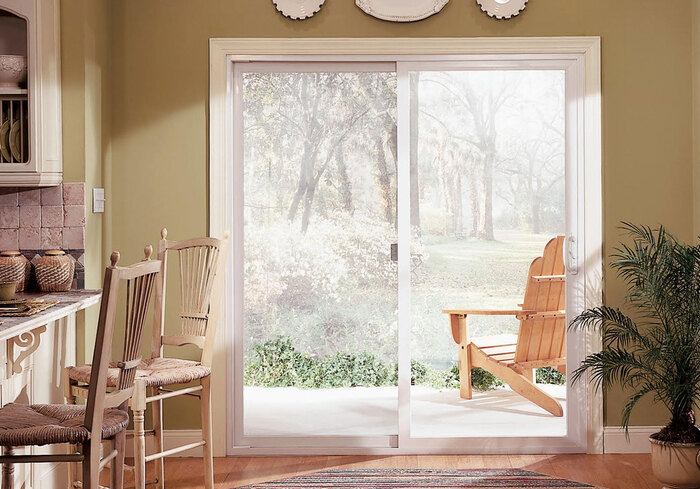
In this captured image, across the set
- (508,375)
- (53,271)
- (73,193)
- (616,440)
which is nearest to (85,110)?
(73,193)

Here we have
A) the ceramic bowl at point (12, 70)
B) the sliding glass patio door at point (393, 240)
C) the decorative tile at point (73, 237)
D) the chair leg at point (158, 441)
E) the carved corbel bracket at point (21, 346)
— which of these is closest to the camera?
the carved corbel bracket at point (21, 346)

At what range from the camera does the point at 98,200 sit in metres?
4.01

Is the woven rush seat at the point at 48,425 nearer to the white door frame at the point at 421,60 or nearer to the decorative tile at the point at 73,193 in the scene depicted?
the decorative tile at the point at 73,193

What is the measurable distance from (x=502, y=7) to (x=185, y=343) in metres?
2.32

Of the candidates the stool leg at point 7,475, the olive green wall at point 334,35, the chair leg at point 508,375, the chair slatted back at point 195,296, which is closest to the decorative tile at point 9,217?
the olive green wall at point 334,35

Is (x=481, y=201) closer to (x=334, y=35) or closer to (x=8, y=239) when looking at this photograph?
(x=334, y=35)

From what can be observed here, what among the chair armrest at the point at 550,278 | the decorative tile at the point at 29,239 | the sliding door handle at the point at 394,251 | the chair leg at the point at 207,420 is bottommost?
the chair leg at the point at 207,420

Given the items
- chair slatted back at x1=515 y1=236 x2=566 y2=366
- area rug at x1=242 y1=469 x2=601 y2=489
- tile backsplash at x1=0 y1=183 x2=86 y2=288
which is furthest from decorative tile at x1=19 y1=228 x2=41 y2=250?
chair slatted back at x1=515 y1=236 x2=566 y2=366

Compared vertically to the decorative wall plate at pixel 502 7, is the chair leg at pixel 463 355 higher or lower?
lower

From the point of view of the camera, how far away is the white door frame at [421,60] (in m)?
4.24

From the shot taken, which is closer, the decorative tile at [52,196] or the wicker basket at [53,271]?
the wicker basket at [53,271]

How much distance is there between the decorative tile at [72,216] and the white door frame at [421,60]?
693 millimetres

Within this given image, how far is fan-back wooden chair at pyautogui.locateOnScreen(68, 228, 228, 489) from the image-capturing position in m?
3.34

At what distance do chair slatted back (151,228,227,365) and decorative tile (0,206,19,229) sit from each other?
0.67 meters
